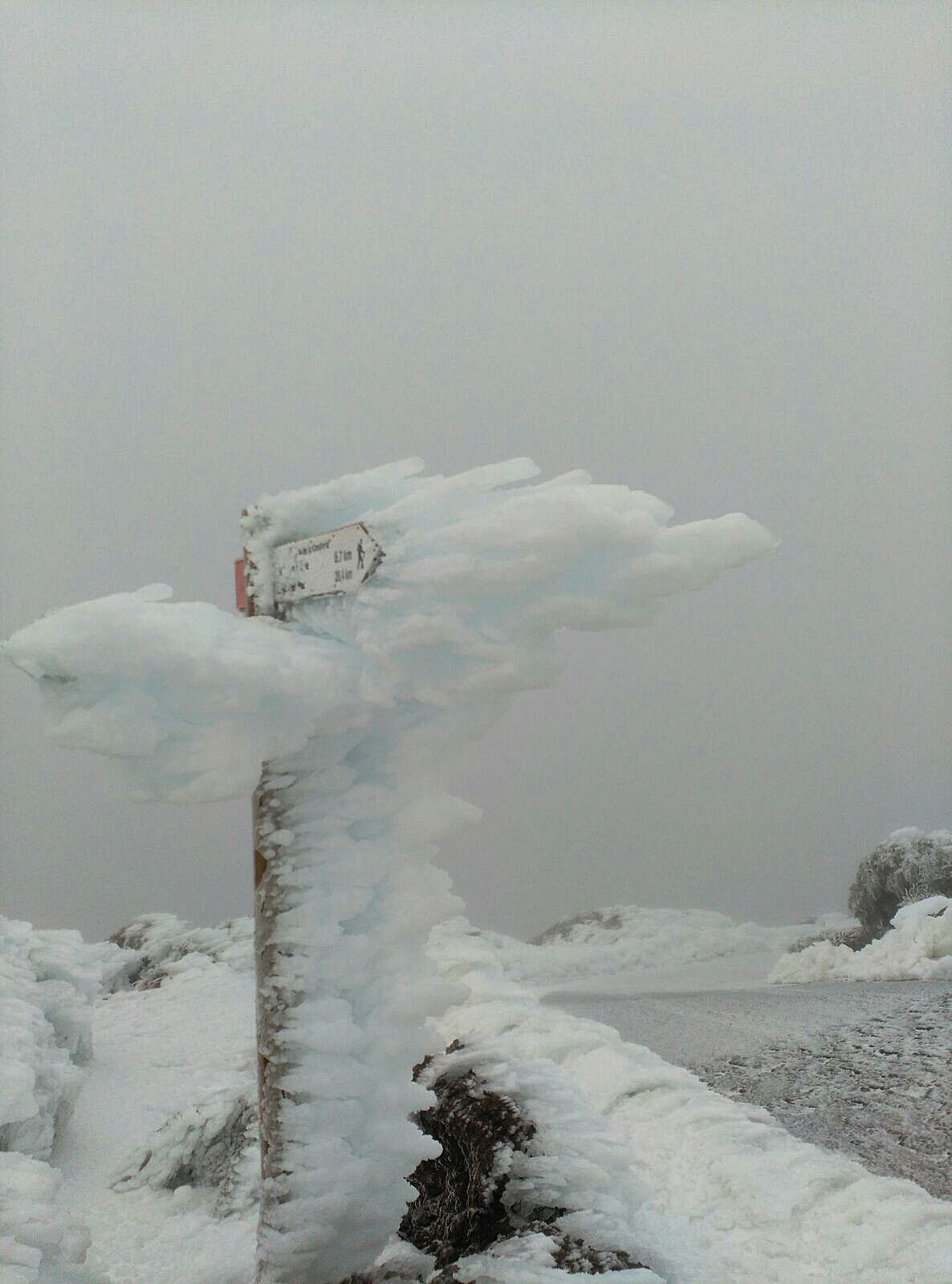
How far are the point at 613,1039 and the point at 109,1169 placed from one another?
227 cm

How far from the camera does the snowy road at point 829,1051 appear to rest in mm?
3469

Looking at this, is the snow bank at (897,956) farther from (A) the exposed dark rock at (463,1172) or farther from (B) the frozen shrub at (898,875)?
(A) the exposed dark rock at (463,1172)

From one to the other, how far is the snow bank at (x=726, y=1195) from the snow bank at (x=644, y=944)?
4.18 meters

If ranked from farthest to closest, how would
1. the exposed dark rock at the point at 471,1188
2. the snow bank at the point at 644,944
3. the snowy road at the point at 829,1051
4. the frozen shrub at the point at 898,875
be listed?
the snow bank at the point at 644,944 → the frozen shrub at the point at 898,875 → the snowy road at the point at 829,1051 → the exposed dark rock at the point at 471,1188

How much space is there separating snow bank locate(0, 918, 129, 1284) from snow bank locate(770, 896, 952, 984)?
4.51 metres

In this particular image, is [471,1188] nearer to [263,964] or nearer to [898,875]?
[263,964]

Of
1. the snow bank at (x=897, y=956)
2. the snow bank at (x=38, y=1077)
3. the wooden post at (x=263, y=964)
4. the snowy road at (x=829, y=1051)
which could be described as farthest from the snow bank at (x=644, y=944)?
the wooden post at (x=263, y=964)

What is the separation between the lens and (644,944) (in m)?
8.70

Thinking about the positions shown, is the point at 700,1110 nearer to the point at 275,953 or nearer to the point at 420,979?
the point at 420,979

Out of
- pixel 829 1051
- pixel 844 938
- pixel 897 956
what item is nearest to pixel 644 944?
pixel 844 938

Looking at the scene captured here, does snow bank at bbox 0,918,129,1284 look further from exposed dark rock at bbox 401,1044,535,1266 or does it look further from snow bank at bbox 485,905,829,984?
snow bank at bbox 485,905,829,984

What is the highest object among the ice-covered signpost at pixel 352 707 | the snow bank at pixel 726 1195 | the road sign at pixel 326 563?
the road sign at pixel 326 563

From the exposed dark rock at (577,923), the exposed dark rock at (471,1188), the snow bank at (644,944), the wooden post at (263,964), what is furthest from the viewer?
the exposed dark rock at (577,923)

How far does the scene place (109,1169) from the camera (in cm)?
435
